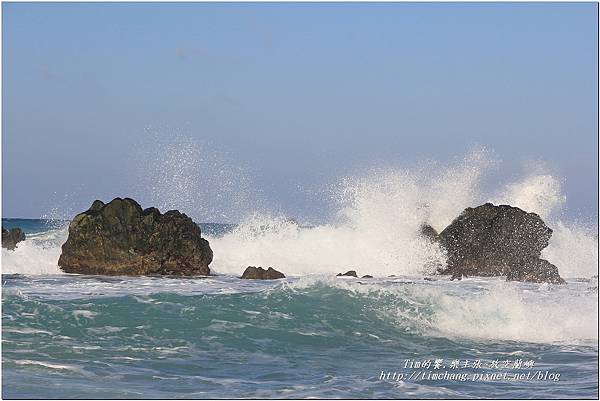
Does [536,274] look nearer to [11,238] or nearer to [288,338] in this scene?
[288,338]

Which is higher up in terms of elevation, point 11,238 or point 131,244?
point 11,238

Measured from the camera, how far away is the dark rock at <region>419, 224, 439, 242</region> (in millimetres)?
27281

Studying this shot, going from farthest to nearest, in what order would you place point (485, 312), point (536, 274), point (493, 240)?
point (493, 240), point (536, 274), point (485, 312)

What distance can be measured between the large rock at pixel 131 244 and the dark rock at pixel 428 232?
7.89 metres

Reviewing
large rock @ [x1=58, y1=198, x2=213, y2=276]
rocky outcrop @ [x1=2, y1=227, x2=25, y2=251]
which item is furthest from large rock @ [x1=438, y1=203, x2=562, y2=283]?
rocky outcrop @ [x1=2, y1=227, x2=25, y2=251]

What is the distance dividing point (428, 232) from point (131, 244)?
999 centimetres

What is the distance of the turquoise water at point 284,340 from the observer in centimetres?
1004

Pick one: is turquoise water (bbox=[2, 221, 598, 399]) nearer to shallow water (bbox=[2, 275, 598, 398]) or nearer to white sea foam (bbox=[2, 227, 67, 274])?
shallow water (bbox=[2, 275, 598, 398])

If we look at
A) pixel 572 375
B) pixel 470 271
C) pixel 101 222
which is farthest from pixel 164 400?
pixel 470 271

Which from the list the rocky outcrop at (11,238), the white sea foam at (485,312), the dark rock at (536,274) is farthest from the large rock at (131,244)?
the rocky outcrop at (11,238)

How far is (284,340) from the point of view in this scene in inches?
521

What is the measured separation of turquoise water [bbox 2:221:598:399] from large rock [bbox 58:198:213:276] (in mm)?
1695

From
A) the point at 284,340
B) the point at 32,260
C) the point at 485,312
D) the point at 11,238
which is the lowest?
the point at 284,340

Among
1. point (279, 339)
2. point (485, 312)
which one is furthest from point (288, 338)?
point (485, 312)
